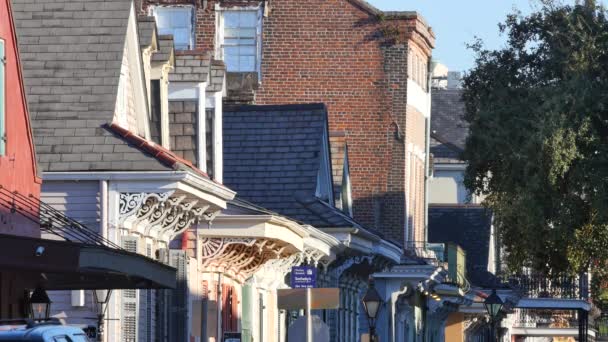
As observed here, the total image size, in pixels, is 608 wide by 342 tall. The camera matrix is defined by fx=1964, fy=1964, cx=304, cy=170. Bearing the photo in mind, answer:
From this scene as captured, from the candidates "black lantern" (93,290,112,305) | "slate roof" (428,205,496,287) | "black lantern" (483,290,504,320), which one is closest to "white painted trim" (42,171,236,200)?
"black lantern" (93,290,112,305)

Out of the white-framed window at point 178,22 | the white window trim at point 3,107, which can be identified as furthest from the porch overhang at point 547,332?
the white window trim at point 3,107

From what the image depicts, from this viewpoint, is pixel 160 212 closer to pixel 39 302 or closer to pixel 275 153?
pixel 39 302

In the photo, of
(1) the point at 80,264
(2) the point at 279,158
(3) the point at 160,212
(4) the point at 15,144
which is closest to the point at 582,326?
(2) the point at 279,158

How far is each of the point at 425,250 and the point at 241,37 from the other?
812cm

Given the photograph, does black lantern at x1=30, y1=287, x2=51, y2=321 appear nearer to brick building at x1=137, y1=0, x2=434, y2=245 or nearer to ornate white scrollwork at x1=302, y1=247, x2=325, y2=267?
ornate white scrollwork at x1=302, y1=247, x2=325, y2=267

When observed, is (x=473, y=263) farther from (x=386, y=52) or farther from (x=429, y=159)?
(x=386, y=52)

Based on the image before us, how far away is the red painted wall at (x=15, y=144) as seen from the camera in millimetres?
21266

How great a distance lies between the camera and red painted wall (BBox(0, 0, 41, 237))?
2127cm

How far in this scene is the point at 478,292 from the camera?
61.5m

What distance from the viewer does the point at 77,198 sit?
24.3 m

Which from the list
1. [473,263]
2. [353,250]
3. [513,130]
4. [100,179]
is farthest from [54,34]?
[473,263]

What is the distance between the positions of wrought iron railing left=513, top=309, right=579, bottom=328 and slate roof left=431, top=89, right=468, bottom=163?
13876mm

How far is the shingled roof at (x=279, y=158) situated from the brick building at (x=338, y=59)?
36.1 ft

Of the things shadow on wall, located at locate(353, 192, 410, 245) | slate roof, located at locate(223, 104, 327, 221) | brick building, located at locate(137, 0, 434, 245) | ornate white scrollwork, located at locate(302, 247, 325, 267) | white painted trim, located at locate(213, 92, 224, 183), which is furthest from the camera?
shadow on wall, located at locate(353, 192, 410, 245)
